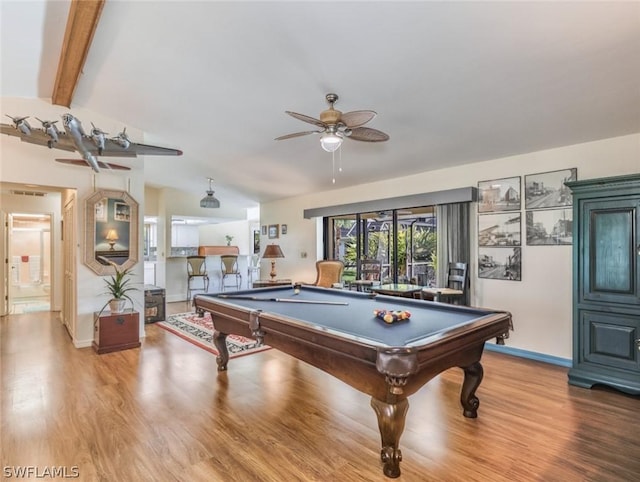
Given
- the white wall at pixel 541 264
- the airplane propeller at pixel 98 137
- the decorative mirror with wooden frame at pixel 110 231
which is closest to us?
the airplane propeller at pixel 98 137

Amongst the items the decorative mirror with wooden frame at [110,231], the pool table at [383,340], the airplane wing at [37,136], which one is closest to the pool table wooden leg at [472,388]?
the pool table at [383,340]

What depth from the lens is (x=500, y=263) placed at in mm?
4293

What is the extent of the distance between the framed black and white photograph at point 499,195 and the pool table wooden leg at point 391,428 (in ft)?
10.9

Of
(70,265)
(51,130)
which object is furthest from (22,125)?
(70,265)

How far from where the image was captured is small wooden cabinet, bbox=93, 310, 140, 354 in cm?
435

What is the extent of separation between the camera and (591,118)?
125 inches

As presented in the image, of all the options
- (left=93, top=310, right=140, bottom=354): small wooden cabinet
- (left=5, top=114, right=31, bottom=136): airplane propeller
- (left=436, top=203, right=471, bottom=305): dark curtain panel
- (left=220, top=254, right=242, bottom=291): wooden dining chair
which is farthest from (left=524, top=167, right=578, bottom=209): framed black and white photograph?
(left=220, top=254, right=242, bottom=291): wooden dining chair

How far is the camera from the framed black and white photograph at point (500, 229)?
164 inches

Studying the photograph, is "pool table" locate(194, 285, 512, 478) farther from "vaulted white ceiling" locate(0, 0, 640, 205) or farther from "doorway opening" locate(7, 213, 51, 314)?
"doorway opening" locate(7, 213, 51, 314)

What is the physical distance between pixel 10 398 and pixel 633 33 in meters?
5.68

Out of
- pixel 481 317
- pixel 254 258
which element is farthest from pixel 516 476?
pixel 254 258

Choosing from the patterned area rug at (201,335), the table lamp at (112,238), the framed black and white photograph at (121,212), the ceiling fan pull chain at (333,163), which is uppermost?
the ceiling fan pull chain at (333,163)

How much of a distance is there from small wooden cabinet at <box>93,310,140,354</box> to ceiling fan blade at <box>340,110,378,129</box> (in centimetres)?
395

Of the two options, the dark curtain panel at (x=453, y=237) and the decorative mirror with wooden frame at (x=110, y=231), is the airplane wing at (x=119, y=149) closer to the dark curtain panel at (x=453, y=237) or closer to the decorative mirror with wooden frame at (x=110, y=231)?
the decorative mirror with wooden frame at (x=110, y=231)
